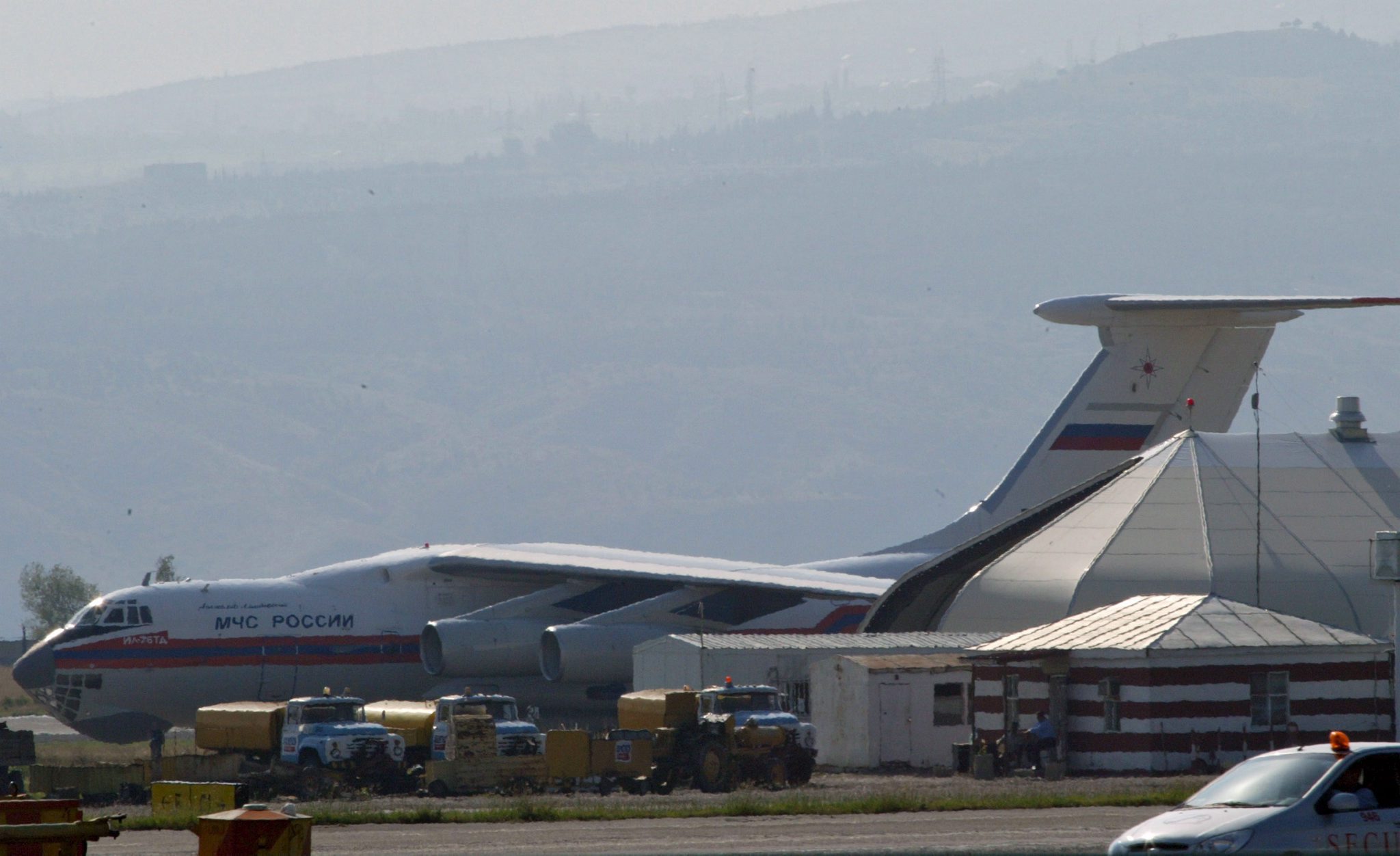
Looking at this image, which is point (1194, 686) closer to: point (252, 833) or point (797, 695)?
point (797, 695)

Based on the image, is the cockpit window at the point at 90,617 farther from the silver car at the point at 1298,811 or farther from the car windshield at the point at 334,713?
the silver car at the point at 1298,811

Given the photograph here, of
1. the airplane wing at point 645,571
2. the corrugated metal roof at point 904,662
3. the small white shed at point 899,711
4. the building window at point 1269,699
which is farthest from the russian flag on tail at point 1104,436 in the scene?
the building window at point 1269,699

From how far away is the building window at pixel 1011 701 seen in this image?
86.6ft

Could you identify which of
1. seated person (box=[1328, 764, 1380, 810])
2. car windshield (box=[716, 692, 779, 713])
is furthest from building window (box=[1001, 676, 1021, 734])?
seated person (box=[1328, 764, 1380, 810])

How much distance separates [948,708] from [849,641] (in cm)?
313

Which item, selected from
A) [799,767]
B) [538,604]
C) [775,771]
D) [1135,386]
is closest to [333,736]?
[775,771]

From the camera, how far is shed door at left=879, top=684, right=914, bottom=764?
27922 millimetres

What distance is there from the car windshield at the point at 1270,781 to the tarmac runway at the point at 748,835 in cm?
202

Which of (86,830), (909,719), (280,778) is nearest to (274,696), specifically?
(280,778)

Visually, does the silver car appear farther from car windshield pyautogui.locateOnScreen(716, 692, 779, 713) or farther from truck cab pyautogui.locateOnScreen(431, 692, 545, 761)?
truck cab pyautogui.locateOnScreen(431, 692, 545, 761)

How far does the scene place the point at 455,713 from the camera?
25.8 meters

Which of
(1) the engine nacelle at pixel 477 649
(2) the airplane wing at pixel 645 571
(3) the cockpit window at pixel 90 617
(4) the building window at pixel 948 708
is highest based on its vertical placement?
(2) the airplane wing at pixel 645 571

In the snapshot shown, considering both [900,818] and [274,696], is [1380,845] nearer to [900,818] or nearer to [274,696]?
[900,818]

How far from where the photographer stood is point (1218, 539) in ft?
99.9
